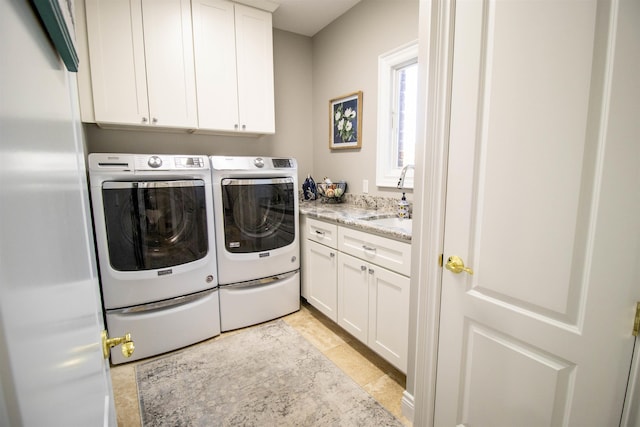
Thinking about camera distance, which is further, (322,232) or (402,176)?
(322,232)

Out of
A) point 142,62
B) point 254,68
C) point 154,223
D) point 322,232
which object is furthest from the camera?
point 254,68

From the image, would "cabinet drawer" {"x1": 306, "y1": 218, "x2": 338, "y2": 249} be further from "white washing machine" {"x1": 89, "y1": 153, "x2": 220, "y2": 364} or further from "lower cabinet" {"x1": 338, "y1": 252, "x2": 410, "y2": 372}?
"white washing machine" {"x1": 89, "y1": 153, "x2": 220, "y2": 364}

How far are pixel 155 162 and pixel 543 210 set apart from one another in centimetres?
207

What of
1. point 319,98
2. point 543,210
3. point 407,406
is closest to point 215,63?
point 319,98

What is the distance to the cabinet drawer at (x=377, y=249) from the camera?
1634 millimetres

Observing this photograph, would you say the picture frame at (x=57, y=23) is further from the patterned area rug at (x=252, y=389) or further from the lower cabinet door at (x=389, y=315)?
the patterned area rug at (x=252, y=389)

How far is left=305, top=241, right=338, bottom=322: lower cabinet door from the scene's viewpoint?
2.26 meters

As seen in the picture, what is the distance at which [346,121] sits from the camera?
111 inches

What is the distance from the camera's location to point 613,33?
0.74 m

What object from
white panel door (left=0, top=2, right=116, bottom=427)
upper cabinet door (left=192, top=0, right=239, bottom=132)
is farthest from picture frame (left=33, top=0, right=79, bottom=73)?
upper cabinet door (left=192, top=0, right=239, bottom=132)

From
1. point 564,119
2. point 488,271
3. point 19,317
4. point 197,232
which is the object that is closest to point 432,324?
point 488,271

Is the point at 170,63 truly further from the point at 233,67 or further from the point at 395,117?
the point at 395,117

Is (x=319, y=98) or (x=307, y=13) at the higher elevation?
(x=307, y=13)

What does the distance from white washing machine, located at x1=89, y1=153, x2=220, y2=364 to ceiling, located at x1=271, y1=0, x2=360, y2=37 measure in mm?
1575
